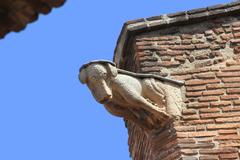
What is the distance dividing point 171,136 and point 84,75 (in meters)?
1.03

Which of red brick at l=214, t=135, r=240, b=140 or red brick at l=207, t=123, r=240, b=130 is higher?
red brick at l=207, t=123, r=240, b=130

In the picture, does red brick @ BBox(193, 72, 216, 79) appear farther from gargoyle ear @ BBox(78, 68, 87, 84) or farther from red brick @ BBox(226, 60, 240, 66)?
gargoyle ear @ BBox(78, 68, 87, 84)

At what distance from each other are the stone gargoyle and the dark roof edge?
66 cm

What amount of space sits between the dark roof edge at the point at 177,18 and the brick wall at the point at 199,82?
73mm

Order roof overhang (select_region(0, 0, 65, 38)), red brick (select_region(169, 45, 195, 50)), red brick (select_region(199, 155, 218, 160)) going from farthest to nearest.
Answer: red brick (select_region(169, 45, 195, 50))
red brick (select_region(199, 155, 218, 160))
roof overhang (select_region(0, 0, 65, 38))

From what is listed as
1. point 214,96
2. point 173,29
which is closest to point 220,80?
point 214,96

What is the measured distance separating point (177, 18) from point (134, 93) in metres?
1.07

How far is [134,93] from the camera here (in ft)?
31.1

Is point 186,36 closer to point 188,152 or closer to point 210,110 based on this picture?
point 210,110

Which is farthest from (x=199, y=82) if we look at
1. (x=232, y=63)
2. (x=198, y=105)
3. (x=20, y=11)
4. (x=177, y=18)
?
(x=20, y=11)

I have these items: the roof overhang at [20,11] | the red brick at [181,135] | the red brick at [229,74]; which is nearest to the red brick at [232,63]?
the red brick at [229,74]

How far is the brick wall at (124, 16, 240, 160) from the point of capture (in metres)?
9.25

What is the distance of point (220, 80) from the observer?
31.8 ft

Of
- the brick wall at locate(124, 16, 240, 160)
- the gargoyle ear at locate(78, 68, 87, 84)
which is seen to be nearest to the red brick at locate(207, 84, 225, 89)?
the brick wall at locate(124, 16, 240, 160)
